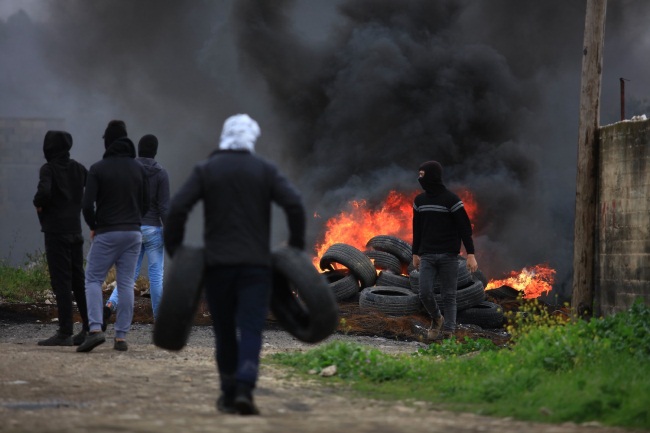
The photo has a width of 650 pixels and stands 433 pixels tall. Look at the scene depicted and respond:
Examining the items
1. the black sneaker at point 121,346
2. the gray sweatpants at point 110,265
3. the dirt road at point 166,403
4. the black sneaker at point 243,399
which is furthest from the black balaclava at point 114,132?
the black sneaker at point 243,399

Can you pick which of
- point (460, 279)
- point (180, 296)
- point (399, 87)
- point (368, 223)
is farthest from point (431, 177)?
point (399, 87)

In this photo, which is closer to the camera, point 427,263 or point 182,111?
point 427,263

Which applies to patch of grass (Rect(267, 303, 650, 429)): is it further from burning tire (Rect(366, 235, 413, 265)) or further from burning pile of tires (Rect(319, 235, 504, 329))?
burning tire (Rect(366, 235, 413, 265))

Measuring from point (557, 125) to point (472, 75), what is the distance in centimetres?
273

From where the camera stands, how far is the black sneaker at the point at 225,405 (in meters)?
6.23

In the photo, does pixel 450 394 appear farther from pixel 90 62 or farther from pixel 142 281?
pixel 90 62

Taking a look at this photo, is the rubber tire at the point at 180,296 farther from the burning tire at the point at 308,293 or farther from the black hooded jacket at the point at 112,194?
the black hooded jacket at the point at 112,194

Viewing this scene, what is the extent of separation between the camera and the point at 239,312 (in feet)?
20.2

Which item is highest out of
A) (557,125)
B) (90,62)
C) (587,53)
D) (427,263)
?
(90,62)

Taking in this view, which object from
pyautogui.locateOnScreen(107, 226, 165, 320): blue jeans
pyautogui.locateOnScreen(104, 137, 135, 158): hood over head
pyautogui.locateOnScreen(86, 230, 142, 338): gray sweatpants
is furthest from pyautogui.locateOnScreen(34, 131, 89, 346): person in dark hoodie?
pyautogui.locateOnScreen(107, 226, 165, 320): blue jeans

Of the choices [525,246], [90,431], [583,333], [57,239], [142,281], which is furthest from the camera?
[525,246]

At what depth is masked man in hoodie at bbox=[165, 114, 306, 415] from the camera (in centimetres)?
613

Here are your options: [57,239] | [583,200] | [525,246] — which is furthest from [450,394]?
[525,246]

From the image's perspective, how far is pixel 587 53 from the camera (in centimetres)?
1209
